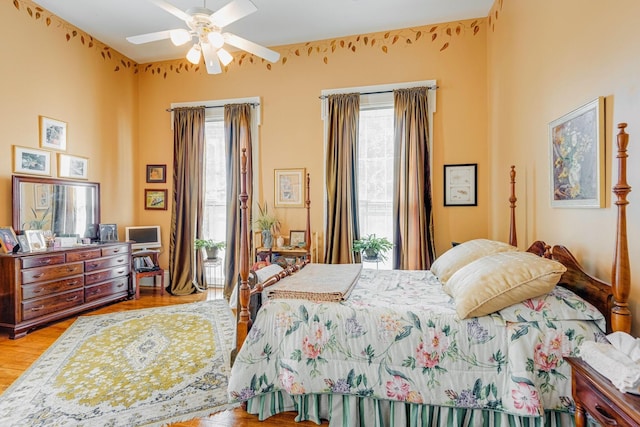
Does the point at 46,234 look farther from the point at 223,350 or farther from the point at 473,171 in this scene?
the point at 473,171

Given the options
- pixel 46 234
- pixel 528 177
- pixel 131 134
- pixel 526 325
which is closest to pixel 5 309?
pixel 46 234

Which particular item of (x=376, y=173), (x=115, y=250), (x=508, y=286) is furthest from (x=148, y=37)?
(x=508, y=286)

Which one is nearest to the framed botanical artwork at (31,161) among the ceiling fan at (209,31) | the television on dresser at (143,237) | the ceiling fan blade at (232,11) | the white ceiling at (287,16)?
the television on dresser at (143,237)

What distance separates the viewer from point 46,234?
387 cm

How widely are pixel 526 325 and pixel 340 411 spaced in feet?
3.71

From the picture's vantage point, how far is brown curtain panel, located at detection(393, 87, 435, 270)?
4.15 metres

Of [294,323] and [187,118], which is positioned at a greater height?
[187,118]

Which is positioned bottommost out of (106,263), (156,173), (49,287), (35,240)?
(49,287)

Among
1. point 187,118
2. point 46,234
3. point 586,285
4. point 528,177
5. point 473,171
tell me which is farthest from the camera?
point 187,118

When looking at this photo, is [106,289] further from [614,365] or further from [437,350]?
[614,365]

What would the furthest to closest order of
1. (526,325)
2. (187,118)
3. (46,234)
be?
(187,118)
(46,234)
(526,325)

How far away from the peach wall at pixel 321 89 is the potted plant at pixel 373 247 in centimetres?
63

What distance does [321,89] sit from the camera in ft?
15.2

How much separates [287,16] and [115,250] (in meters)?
3.75
